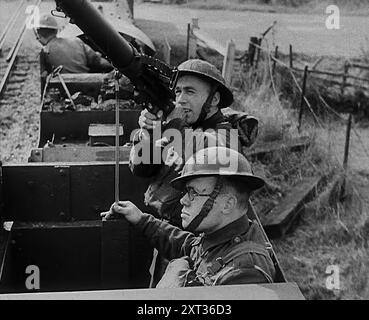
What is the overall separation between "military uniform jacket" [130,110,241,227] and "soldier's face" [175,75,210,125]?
86 mm

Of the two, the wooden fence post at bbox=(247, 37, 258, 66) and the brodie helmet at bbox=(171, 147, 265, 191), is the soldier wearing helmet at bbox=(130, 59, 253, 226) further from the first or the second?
the wooden fence post at bbox=(247, 37, 258, 66)

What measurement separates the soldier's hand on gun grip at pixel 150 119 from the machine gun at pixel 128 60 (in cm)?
3

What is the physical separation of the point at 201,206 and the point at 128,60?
1.20 meters

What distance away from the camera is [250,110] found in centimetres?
1157

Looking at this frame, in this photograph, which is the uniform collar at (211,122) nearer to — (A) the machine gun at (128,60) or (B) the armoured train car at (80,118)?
(A) the machine gun at (128,60)

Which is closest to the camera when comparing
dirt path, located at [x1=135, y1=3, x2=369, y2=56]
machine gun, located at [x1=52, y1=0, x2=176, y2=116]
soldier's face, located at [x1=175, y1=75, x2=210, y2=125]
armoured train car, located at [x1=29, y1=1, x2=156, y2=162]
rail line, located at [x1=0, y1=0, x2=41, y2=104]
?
machine gun, located at [x1=52, y1=0, x2=176, y2=116]

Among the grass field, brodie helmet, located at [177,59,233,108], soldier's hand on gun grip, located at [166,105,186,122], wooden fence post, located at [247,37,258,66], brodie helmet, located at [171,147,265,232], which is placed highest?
the grass field

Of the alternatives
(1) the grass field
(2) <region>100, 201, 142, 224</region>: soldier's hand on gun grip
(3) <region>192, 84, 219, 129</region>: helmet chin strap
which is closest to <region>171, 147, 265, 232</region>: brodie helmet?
(2) <region>100, 201, 142, 224</region>: soldier's hand on gun grip

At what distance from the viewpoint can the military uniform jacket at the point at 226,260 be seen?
10.6 ft

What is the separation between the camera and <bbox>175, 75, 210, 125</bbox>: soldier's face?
4.46 metres

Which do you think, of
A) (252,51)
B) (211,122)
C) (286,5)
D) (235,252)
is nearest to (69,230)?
(211,122)

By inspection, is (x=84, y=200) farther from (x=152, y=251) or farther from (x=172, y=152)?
(x=172, y=152)

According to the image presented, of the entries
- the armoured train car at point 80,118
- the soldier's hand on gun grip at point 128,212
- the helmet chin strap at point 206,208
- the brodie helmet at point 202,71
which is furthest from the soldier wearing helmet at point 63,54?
the helmet chin strap at point 206,208

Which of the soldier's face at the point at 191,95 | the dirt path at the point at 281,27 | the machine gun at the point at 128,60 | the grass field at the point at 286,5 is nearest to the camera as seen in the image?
the machine gun at the point at 128,60
